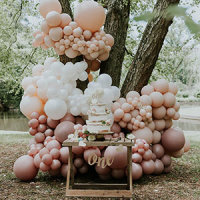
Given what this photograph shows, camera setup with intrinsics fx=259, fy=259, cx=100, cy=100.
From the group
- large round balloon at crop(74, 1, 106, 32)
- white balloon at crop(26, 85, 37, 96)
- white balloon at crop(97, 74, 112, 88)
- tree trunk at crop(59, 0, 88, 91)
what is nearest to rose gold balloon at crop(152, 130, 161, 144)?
white balloon at crop(97, 74, 112, 88)

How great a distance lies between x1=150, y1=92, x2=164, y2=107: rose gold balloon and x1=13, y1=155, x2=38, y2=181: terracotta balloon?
2.06 meters

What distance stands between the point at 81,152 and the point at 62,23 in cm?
203

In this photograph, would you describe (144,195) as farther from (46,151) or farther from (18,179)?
(18,179)

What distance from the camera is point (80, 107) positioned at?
405 cm

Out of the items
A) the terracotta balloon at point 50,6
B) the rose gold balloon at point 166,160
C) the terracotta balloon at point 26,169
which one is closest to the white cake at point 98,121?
the terracotta balloon at point 26,169

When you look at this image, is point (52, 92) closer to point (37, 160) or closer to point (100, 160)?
point (37, 160)

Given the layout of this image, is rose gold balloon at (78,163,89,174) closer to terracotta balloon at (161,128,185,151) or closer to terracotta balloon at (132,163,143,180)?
terracotta balloon at (132,163,143,180)

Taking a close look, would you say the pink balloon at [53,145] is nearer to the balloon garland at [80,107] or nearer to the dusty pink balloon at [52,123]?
the balloon garland at [80,107]

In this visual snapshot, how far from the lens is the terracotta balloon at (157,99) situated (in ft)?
13.2

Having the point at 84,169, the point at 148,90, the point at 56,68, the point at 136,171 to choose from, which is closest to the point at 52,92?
the point at 56,68

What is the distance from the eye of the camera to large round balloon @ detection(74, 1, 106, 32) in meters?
4.07

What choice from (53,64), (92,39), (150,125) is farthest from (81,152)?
(92,39)

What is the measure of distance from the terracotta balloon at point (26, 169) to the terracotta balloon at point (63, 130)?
0.53 meters

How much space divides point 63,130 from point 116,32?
2.25m
